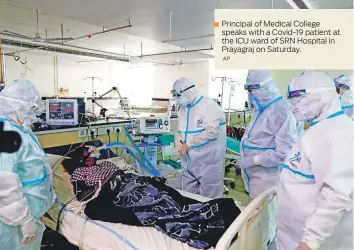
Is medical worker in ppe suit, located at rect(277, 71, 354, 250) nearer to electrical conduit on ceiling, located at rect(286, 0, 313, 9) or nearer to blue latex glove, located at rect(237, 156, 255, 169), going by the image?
blue latex glove, located at rect(237, 156, 255, 169)

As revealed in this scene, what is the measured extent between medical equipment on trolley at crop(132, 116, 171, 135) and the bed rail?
1555mm

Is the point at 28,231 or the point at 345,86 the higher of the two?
the point at 345,86

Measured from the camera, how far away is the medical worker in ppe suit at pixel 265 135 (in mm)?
2066

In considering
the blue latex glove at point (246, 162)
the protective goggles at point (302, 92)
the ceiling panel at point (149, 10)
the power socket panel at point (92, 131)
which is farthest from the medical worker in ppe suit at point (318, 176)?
the ceiling panel at point (149, 10)

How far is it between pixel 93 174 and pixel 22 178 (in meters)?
0.72

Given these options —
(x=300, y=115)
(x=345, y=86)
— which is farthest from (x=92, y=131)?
(x=345, y=86)

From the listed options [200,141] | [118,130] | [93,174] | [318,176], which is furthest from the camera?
[118,130]

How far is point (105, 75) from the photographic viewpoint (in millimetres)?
10281

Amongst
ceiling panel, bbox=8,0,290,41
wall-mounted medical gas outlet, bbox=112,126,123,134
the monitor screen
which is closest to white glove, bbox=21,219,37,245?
the monitor screen

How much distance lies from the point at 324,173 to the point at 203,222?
0.74 meters

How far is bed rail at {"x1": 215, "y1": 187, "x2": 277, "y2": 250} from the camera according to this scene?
131cm

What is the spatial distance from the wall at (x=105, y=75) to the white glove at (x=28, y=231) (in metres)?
6.89

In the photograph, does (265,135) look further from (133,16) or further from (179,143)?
(133,16)

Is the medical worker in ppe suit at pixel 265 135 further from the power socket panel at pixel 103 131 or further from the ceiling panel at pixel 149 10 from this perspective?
the ceiling panel at pixel 149 10
